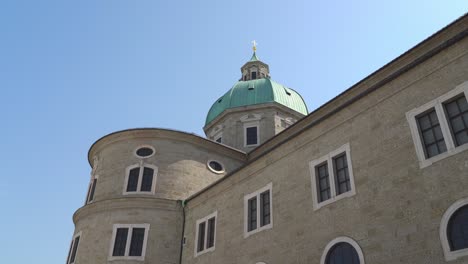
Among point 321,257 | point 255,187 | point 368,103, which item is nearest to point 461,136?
point 368,103

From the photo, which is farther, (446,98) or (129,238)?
(129,238)

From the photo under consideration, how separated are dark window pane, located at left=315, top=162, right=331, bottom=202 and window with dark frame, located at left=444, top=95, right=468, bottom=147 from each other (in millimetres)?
4466

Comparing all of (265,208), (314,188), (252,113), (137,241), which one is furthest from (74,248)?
(252,113)

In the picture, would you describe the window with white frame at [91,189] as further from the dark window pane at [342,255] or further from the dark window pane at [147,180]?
the dark window pane at [342,255]

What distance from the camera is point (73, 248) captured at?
22.3m

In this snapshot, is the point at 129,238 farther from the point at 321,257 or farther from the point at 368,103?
the point at 368,103

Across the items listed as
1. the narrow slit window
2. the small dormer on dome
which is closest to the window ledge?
the narrow slit window

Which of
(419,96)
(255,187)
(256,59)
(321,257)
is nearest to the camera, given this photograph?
(419,96)

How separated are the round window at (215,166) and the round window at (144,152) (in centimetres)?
356

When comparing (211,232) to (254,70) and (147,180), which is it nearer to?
(147,180)

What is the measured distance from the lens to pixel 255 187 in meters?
17.4

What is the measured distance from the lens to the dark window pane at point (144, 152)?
23.5m

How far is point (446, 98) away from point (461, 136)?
122 centimetres

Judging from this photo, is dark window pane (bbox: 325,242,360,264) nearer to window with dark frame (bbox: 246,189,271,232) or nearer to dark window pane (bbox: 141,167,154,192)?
window with dark frame (bbox: 246,189,271,232)
